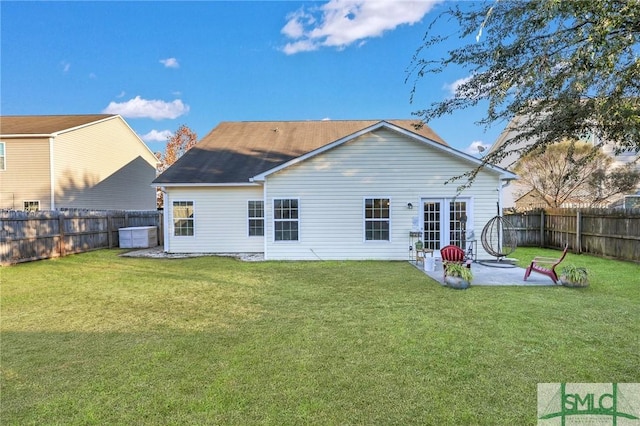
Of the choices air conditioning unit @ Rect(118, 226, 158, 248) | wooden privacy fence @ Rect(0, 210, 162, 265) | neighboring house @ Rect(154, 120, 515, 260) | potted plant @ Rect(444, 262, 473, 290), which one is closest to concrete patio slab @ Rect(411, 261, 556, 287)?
potted plant @ Rect(444, 262, 473, 290)

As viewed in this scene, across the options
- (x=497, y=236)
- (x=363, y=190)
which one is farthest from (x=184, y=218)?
(x=497, y=236)

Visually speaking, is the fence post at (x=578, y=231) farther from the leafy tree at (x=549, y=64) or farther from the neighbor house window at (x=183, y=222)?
the neighbor house window at (x=183, y=222)

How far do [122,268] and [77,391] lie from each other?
7936 mm

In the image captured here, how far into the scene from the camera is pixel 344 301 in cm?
655

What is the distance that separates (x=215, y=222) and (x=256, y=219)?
157 centimetres

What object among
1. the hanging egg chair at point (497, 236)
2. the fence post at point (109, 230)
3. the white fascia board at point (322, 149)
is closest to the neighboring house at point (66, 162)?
the fence post at point (109, 230)

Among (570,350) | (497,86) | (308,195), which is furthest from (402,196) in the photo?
(497,86)

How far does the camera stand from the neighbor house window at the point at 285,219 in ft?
39.9

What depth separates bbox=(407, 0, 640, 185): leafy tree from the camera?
257 centimetres

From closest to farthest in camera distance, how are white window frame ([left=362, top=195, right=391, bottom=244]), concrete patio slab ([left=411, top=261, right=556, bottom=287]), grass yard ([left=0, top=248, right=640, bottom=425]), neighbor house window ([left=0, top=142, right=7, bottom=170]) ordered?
grass yard ([left=0, top=248, right=640, bottom=425])
concrete patio slab ([left=411, top=261, right=556, bottom=287])
white window frame ([left=362, top=195, right=391, bottom=244])
neighbor house window ([left=0, top=142, right=7, bottom=170])

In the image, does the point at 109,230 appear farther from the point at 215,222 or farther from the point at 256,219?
the point at 256,219

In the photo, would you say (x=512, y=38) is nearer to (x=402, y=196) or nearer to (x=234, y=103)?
(x=402, y=196)

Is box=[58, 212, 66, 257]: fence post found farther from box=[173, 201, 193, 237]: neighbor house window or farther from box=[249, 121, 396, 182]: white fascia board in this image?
box=[249, 121, 396, 182]: white fascia board

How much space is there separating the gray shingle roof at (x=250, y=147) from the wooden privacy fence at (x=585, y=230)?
542cm
